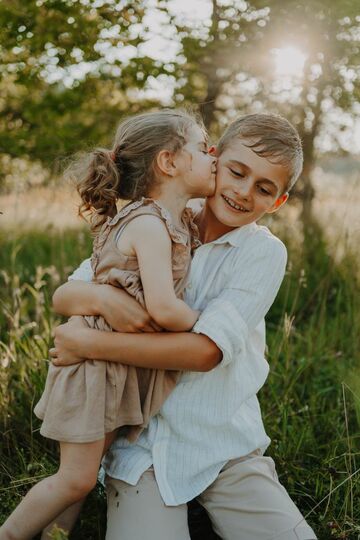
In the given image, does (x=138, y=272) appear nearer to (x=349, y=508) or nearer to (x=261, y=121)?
(x=261, y=121)

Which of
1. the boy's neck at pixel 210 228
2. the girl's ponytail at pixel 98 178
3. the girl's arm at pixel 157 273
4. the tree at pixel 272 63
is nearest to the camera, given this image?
the girl's arm at pixel 157 273

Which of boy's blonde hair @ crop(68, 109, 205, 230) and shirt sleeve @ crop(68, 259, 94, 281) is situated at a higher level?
boy's blonde hair @ crop(68, 109, 205, 230)

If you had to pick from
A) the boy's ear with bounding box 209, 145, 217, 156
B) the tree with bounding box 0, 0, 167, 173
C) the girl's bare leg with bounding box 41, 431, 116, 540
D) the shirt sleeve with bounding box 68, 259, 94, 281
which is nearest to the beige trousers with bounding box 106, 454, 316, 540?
the girl's bare leg with bounding box 41, 431, 116, 540

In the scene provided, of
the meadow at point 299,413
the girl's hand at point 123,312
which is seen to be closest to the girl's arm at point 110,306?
the girl's hand at point 123,312

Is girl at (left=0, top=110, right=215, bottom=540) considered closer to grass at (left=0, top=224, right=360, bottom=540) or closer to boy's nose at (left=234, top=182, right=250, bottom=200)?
boy's nose at (left=234, top=182, right=250, bottom=200)

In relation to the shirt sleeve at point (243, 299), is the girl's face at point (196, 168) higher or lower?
higher

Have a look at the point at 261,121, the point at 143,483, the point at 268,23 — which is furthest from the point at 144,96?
the point at 143,483

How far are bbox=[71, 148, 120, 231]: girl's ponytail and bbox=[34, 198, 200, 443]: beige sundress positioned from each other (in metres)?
Answer: 0.12

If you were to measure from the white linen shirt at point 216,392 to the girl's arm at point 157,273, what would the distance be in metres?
0.09

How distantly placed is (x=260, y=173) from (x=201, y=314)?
0.52 metres

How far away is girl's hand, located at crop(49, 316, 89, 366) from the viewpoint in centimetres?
203

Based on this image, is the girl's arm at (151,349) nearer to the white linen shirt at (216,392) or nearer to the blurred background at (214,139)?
the white linen shirt at (216,392)

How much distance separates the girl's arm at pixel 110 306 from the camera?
6.61 feet

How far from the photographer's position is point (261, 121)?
2.22m
